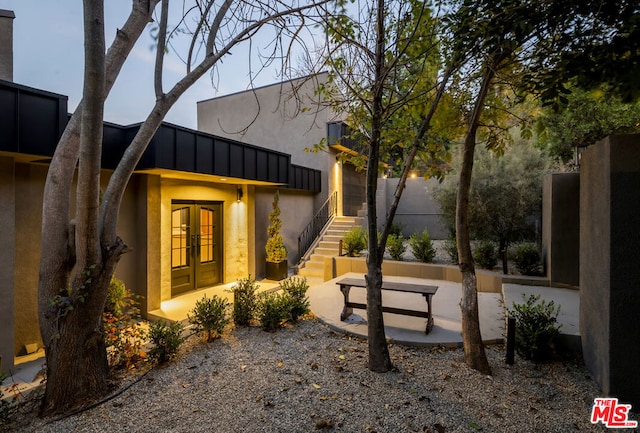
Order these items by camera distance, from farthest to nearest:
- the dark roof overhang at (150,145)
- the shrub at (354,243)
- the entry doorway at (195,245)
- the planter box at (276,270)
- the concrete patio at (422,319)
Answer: the planter box at (276,270) → the shrub at (354,243) → the entry doorway at (195,245) → the concrete patio at (422,319) → the dark roof overhang at (150,145)

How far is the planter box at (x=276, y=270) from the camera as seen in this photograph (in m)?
10.1

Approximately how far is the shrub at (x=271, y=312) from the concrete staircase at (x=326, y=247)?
5.01m

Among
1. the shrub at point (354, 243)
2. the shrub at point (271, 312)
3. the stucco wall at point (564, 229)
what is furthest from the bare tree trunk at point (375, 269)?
the shrub at point (354, 243)

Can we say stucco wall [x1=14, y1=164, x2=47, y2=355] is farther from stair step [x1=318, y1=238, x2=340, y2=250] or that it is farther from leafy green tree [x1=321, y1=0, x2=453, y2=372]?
stair step [x1=318, y1=238, x2=340, y2=250]

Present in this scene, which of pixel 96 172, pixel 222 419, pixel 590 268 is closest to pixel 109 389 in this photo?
pixel 222 419

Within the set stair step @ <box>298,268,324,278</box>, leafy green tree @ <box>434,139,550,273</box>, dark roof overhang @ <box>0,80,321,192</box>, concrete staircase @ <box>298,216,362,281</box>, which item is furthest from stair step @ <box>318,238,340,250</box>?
leafy green tree @ <box>434,139,550,273</box>

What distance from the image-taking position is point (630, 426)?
271 centimetres

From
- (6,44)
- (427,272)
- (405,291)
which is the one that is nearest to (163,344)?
(405,291)

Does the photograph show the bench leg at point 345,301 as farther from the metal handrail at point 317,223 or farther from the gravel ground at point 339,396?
the metal handrail at point 317,223

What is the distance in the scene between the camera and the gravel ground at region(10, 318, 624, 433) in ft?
8.93

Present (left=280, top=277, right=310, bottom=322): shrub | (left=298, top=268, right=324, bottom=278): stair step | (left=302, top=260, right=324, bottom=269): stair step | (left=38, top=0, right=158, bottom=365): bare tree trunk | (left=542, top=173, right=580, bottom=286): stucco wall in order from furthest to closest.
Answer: (left=302, top=260, right=324, bottom=269): stair step < (left=298, top=268, right=324, bottom=278): stair step < (left=542, top=173, right=580, bottom=286): stucco wall < (left=280, top=277, right=310, bottom=322): shrub < (left=38, top=0, right=158, bottom=365): bare tree trunk

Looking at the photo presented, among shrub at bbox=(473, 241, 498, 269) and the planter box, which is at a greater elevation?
shrub at bbox=(473, 241, 498, 269)

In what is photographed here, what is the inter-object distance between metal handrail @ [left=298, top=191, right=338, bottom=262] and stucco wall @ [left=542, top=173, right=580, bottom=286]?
804 centimetres

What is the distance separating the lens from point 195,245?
28.4ft
